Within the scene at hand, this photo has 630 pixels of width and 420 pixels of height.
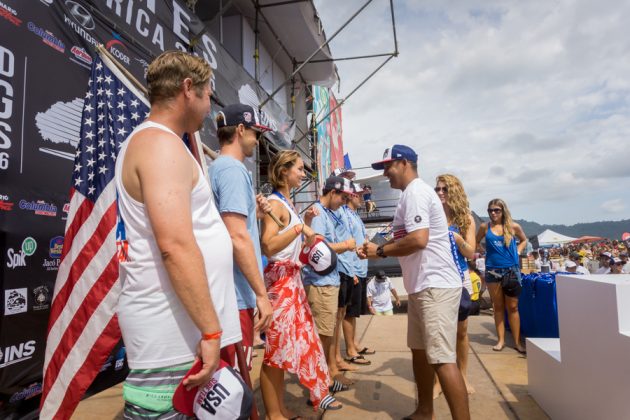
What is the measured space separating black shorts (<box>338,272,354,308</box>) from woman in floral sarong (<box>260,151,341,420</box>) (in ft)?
5.10

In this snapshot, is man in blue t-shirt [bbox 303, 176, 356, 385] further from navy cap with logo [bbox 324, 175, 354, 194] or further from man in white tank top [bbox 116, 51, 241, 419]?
man in white tank top [bbox 116, 51, 241, 419]

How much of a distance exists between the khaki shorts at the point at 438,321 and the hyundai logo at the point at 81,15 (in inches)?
140

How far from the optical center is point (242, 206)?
2006 mm

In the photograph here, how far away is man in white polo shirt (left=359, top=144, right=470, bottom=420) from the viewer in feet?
8.32

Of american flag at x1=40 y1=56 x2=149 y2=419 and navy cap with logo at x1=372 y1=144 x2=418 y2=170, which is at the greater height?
navy cap with logo at x1=372 y1=144 x2=418 y2=170

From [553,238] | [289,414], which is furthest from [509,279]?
[553,238]

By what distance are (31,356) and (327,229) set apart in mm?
2677

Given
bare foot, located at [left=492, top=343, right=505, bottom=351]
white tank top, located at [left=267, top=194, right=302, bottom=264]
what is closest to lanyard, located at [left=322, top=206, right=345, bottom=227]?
white tank top, located at [left=267, top=194, right=302, bottom=264]

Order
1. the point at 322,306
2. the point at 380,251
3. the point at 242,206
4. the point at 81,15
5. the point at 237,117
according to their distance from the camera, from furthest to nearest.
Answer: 1. the point at 322,306
2. the point at 81,15
3. the point at 380,251
4. the point at 237,117
5. the point at 242,206

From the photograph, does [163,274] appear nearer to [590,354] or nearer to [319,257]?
[319,257]

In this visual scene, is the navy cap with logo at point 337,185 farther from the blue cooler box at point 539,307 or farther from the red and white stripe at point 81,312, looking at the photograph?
the blue cooler box at point 539,307

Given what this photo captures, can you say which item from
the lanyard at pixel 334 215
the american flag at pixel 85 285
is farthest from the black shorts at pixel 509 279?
the american flag at pixel 85 285

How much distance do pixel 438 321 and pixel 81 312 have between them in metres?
2.26

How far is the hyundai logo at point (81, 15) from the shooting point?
10.6 feet
